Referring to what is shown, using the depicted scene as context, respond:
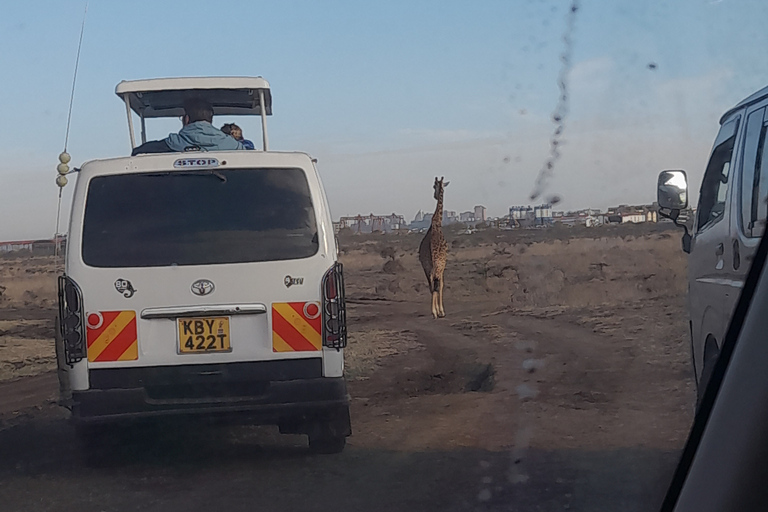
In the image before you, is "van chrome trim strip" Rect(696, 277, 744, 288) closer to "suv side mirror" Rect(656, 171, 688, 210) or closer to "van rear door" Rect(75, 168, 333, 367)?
"suv side mirror" Rect(656, 171, 688, 210)

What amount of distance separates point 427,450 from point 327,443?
674 mm

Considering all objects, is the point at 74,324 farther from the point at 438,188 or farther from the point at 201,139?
the point at 438,188

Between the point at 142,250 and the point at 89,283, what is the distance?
375 mm

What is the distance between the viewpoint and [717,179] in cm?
561

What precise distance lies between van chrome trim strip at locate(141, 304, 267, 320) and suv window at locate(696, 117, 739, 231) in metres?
2.76

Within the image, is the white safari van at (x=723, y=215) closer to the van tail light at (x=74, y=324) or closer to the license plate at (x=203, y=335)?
the license plate at (x=203, y=335)

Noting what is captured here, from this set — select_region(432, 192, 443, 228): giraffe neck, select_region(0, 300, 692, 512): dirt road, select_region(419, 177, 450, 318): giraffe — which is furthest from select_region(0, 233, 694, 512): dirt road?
select_region(432, 192, 443, 228): giraffe neck

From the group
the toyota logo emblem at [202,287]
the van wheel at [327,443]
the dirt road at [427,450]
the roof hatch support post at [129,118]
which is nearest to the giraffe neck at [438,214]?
the dirt road at [427,450]

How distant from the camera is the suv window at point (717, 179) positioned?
16.7ft

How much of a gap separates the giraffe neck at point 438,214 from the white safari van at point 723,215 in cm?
1043

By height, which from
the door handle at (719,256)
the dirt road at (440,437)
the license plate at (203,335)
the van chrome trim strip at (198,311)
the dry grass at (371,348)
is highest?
the door handle at (719,256)

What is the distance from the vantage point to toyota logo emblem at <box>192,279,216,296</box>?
587 centimetres

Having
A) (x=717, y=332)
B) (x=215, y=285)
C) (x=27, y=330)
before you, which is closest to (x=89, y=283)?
(x=215, y=285)

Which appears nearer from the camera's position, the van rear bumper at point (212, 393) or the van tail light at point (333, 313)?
the van rear bumper at point (212, 393)
